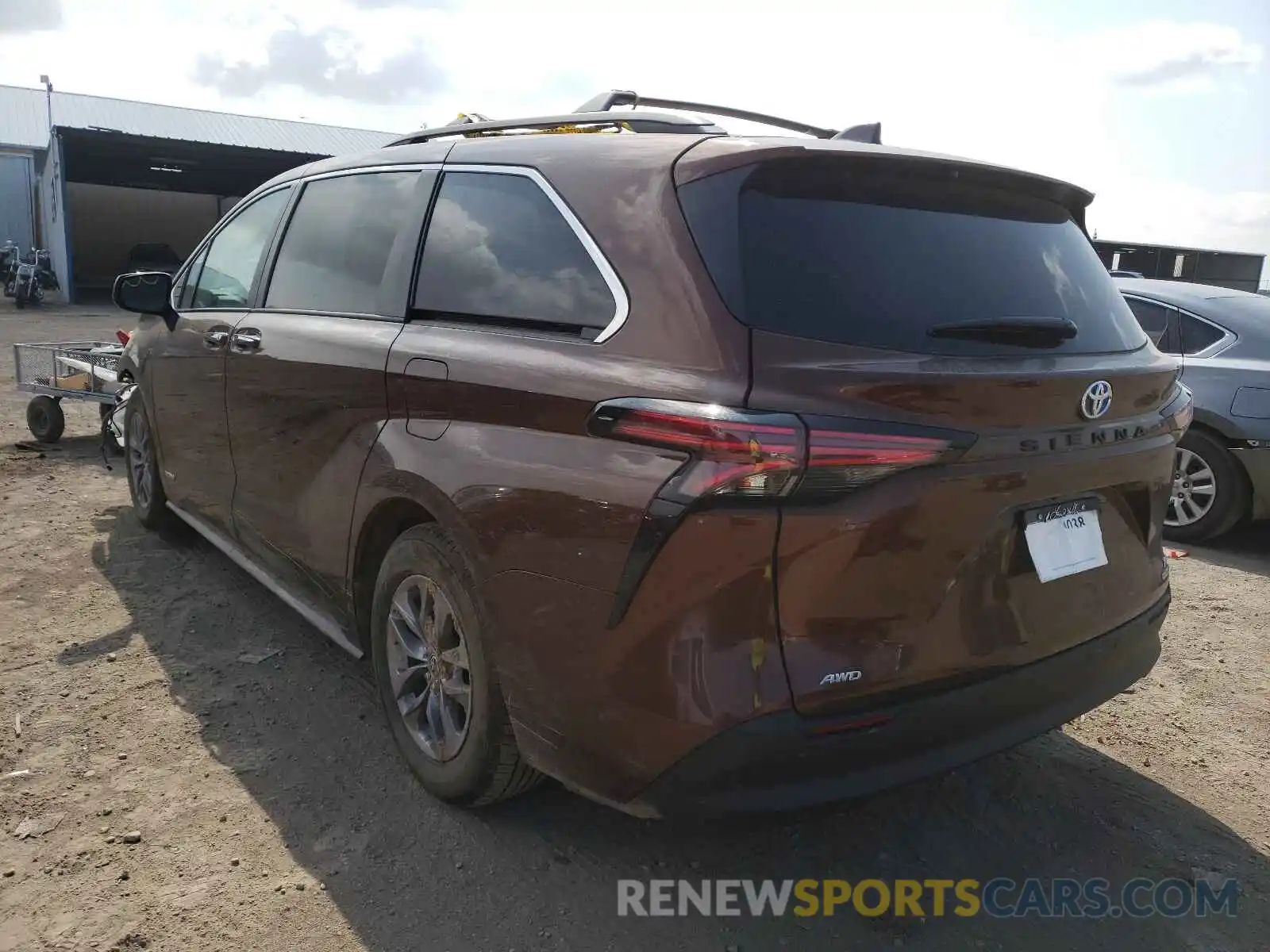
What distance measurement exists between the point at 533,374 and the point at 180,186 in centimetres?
3475

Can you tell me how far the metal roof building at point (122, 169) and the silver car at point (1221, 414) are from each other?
76.8 feet

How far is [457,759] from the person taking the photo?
8.71ft

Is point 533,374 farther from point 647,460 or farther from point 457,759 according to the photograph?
point 457,759

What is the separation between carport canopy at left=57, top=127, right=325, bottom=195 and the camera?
23256mm

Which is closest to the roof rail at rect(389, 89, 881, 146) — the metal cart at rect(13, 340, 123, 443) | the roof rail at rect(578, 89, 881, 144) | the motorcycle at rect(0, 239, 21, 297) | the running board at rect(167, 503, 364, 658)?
the roof rail at rect(578, 89, 881, 144)

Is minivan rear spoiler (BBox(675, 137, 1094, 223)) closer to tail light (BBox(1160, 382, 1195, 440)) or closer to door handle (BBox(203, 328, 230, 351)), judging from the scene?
tail light (BBox(1160, 382, 1195, 440))

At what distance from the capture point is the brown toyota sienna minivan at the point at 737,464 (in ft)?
6.36

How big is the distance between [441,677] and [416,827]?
16.4 inches

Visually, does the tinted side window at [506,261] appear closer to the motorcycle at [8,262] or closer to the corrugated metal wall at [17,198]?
the motorcycle at [8,262]

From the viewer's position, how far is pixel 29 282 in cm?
2306

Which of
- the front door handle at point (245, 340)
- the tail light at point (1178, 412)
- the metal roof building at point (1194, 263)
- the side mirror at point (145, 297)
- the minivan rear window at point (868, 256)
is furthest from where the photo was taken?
the metal roof building at point (1194, 263)

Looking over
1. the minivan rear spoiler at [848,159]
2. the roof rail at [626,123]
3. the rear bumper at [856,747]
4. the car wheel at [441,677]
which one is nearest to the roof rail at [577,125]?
the roof rail at [626,123]

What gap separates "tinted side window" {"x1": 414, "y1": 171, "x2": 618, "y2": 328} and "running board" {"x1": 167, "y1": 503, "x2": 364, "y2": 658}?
1.16m

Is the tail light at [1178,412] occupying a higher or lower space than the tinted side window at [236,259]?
lower
